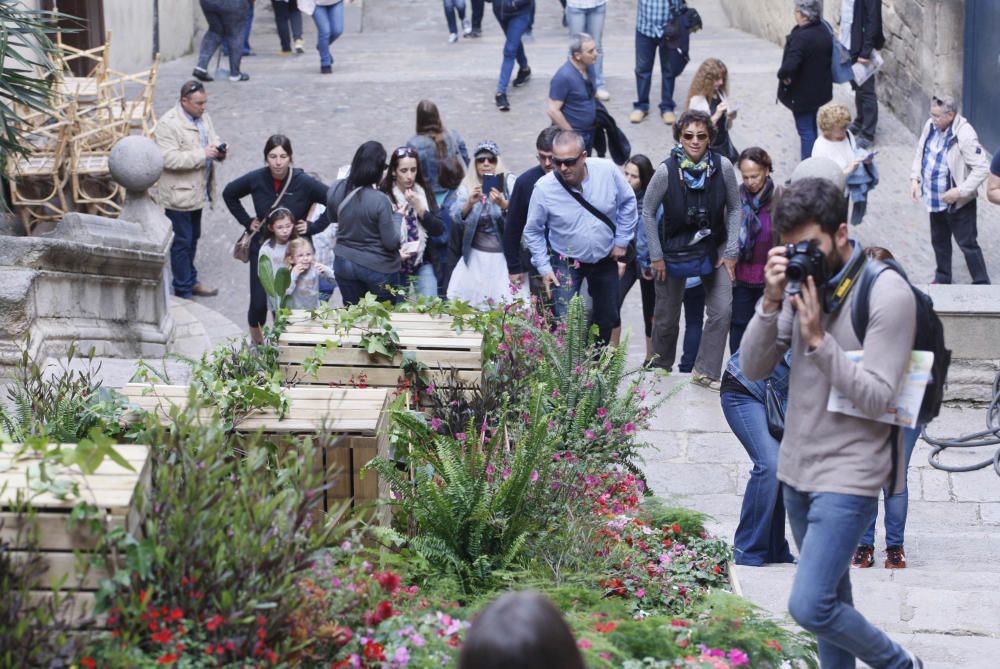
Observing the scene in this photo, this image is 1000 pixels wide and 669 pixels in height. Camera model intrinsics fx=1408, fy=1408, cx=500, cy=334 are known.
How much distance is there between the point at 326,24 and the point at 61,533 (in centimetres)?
1363

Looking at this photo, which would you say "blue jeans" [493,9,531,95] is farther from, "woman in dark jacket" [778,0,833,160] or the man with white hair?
the man with white hair

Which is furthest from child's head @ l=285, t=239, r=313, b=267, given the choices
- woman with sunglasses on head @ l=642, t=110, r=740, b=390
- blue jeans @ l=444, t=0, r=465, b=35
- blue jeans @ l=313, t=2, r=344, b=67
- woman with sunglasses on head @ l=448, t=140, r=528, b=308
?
blue jeans @ l=444, t=0, r=465, b=35

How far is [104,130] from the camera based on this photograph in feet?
35.3

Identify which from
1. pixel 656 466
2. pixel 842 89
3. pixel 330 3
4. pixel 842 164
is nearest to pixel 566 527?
pixel 656 466

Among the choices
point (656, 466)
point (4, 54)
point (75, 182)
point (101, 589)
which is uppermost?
point (4, 54)

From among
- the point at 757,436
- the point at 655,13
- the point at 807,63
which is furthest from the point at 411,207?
the point at 655,13

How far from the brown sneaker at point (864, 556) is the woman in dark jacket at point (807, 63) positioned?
720cm

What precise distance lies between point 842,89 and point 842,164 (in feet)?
16.7

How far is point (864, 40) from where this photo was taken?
13.6 m

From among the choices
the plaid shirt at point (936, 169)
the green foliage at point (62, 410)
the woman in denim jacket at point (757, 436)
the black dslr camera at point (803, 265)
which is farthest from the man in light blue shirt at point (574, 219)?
the black dslr camera at point (803, 265)

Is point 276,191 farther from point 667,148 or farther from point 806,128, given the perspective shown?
point 806,128

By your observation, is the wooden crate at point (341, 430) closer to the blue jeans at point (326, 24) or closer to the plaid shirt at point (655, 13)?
the plaid shirt at point (655, 13)

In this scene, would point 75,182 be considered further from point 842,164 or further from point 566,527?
point 566,527

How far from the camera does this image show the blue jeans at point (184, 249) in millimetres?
11281
